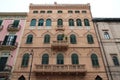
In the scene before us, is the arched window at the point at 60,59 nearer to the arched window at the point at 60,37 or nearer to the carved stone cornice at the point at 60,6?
the arched window at the point at 60,37

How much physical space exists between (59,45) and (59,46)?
17 cm

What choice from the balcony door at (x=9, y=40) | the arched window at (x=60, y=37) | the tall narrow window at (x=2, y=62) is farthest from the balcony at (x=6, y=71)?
the arched window at (x=60, y=37)

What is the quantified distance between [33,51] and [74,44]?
20.5 ft

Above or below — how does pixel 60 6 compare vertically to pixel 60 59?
above

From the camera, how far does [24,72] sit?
19.2m

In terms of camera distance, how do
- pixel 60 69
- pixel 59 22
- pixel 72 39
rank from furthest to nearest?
pixel 59 22, pixel 72 39, pixel 60 69

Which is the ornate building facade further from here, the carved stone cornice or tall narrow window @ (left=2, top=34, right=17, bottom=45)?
the carved stone cornice

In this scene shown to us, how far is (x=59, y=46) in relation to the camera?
21406mm

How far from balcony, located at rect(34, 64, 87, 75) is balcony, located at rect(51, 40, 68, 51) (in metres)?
3.14

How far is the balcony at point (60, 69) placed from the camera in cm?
1853

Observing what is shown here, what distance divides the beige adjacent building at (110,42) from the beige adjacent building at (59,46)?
2.74 ft

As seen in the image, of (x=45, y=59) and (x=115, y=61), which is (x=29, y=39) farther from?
(x=115, y=61)

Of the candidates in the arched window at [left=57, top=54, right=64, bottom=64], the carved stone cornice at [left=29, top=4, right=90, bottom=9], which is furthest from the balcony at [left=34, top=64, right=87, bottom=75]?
the carved stone cornice at [left=29, top=4, right=90, bottom=9]

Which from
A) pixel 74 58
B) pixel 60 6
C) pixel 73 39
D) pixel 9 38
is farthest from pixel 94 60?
pixel 9 38
